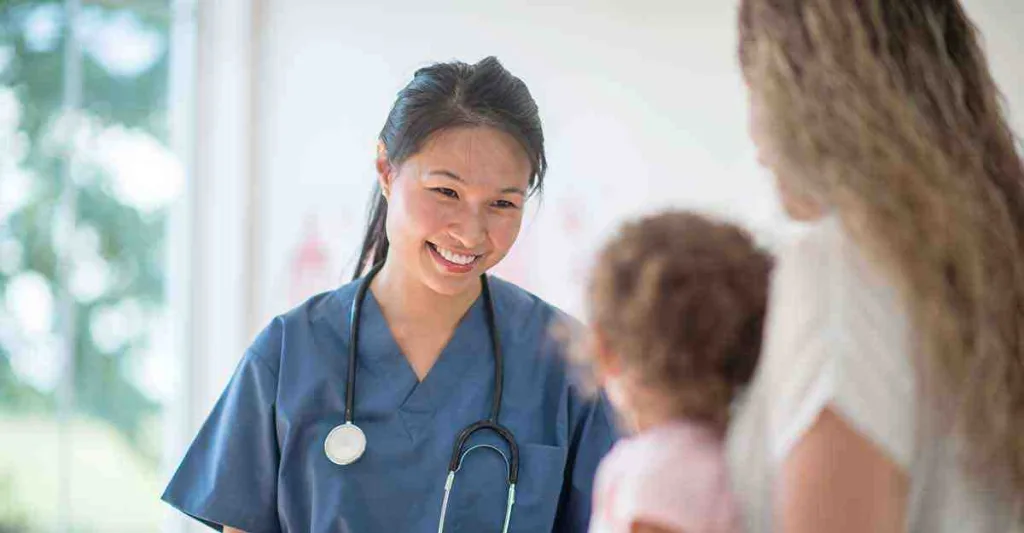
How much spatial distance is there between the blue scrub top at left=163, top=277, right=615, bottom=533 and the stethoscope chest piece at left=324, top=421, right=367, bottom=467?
12mm

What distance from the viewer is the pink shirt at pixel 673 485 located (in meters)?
0.91

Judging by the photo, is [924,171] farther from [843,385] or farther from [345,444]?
[345,444]

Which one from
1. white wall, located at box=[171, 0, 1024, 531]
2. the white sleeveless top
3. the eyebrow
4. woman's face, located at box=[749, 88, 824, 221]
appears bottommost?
the white sleeveless top

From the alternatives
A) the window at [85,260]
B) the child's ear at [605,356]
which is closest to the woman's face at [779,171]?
the child's ear at [605,356]

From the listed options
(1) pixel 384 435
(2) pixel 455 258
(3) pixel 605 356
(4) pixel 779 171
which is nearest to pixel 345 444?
(1) pixel 384 435

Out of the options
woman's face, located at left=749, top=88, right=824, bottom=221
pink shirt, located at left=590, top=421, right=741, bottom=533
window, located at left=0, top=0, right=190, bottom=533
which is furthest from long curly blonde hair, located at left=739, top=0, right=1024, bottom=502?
window, located at left=0, top=0, right=190, bottom=533

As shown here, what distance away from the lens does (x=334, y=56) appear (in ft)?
11.3

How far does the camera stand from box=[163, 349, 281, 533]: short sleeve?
1.69 metres

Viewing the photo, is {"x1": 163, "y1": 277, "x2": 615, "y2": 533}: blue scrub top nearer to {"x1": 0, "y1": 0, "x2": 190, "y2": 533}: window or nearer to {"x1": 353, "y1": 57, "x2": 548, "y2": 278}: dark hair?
{"x1": 353, "y1": 57, "x2": 548, "y2": 278}: dark hair

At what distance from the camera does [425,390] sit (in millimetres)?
1733

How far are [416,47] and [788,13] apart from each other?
2342mm

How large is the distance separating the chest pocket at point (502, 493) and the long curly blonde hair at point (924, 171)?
839mm

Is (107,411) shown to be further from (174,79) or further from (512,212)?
(512,212)

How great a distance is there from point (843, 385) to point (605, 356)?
239mm
